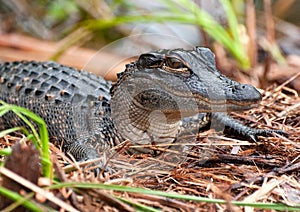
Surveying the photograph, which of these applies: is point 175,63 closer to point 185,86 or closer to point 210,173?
point 185,86

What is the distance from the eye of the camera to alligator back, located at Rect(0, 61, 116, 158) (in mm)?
3982

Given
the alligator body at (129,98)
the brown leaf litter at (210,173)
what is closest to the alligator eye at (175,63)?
the alligator body at (129,98)

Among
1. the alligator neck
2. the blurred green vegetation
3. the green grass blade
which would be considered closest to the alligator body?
the alligator neck

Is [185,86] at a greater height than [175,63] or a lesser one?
lesser

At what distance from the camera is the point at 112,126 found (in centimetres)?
383

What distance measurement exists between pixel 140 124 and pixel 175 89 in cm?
55

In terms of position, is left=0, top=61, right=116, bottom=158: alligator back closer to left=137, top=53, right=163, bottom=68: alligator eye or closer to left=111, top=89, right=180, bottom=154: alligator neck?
left=111, top=89, right=180, bottom=154: alligator neck

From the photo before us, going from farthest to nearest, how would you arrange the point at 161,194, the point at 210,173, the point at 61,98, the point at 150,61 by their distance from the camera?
the point at 61,98 < the point at 150,61 < the point at 210,173 < the point at 161,194

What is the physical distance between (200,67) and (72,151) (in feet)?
3.75

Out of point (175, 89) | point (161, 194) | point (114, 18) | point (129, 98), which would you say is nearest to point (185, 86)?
point (175, 89)

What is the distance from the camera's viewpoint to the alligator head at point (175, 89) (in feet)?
9.98

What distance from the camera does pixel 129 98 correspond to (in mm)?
3645

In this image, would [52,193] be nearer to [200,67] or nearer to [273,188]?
[273,188]

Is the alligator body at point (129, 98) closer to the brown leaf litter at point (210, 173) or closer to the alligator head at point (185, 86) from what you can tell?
the alligator head at point (185, 86)
